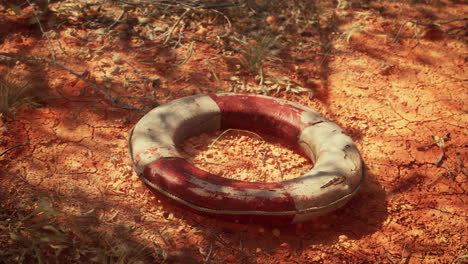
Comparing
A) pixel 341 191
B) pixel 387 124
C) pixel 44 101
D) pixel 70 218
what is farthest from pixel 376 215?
pixel 44 101

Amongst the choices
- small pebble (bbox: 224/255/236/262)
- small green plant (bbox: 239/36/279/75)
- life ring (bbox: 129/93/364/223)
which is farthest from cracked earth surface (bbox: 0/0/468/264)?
small green plant (bbox: 239/36/279/75)

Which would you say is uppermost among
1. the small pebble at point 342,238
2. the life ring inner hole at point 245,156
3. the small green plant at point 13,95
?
the small green plant at point 13,95

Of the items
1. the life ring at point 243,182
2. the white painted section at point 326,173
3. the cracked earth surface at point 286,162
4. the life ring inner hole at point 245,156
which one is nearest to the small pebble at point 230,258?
the cracked earth surface at point 286,162

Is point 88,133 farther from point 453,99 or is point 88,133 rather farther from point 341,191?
point 453,99

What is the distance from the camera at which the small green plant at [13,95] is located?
2941mm

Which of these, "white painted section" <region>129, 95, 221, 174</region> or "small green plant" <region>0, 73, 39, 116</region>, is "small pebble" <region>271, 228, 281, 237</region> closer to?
"white painted section" <region>129, 95, 221, 174</region>

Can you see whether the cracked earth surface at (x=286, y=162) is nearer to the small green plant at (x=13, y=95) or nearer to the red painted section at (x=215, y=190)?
the small green plant at (x=13, y=95)

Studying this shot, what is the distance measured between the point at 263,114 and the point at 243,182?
648 millimetres

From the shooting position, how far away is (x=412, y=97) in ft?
11.9

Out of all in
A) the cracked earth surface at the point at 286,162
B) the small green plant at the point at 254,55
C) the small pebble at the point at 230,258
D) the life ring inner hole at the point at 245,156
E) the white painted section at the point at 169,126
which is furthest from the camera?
the small green plant at the point at 254,55

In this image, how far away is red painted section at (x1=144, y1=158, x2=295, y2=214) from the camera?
2.34 m

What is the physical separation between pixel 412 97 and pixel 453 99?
0.32 m

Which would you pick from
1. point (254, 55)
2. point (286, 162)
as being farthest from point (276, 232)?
point (254, 55)

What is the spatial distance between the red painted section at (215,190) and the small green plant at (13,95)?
45.1 inches
